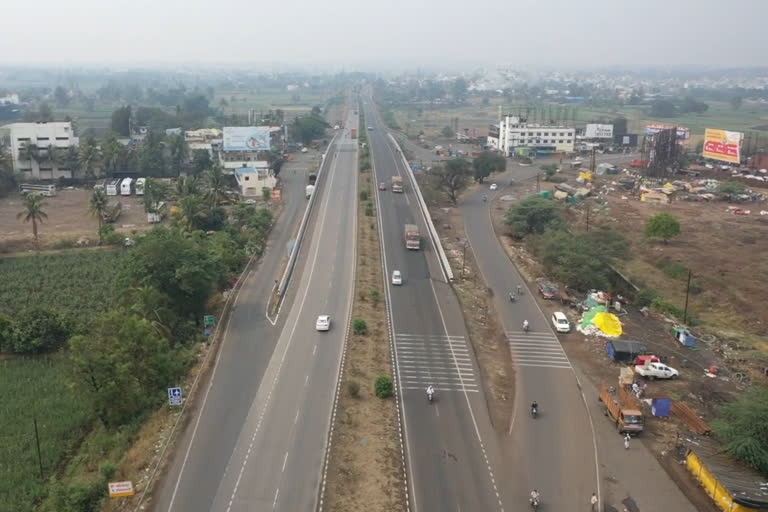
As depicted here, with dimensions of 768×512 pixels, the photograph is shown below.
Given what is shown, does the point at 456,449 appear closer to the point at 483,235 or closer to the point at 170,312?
the point at 170,312

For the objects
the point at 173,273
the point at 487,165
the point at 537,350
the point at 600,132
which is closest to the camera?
the point at 537,350

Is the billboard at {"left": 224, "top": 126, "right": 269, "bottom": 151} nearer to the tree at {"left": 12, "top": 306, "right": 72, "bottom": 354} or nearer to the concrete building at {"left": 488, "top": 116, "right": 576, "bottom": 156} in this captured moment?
the concrete building at {"left": 488, "top": 116, "right": 576, "bottom": 156}

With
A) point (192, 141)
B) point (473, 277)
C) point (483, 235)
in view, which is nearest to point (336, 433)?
point (473, 277)

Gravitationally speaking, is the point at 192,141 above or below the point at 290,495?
above

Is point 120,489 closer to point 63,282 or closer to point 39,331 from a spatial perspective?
point 39,331

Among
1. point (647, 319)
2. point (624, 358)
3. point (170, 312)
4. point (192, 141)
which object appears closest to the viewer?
point (624, 358)

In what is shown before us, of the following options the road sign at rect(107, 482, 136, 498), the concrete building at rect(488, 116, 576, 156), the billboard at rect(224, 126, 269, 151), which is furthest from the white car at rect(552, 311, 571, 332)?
the concrete building at rect(488, 116, 576, 156)

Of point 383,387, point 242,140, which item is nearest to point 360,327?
point 383,387
